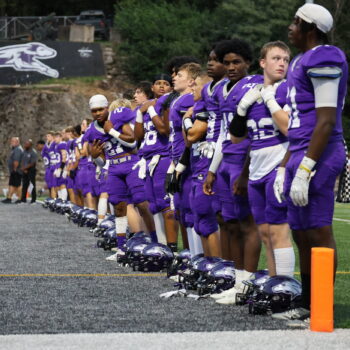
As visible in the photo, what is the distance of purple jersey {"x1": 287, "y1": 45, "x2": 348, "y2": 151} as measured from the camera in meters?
5.98

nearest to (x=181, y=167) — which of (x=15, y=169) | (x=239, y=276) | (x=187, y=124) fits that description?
(x=187, y=124)

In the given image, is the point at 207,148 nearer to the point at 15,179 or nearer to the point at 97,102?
the point at 97,102

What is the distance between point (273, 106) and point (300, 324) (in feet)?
5.06

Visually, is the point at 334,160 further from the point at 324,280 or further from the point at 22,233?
the point at 22,233

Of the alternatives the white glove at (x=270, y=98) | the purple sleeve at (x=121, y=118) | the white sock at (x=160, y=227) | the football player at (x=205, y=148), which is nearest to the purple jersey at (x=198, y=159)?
the football player at (x=205, y=148)

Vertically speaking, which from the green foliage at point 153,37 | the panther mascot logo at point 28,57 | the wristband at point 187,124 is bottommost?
the wristband at point 187,124

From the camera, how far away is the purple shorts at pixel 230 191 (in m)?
7.48

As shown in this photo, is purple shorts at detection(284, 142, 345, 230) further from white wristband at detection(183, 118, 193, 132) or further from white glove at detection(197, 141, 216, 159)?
white wristband at detection(183, 118, 193, 132)

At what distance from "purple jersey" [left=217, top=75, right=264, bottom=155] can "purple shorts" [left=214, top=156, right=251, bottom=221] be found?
7cm


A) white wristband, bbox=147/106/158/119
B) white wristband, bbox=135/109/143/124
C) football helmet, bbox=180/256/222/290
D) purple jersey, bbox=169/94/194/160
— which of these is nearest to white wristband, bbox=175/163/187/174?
purple jersey, bbox=169/94/194/160

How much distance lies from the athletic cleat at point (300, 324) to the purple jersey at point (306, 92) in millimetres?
1042

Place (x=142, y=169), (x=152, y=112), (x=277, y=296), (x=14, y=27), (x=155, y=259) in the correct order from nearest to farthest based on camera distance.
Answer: (x=277, y=296) < (x=155, y=259) < (x=152, y=112) < (x=142, y=169) < (x=14, y=27)

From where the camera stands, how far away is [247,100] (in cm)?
710

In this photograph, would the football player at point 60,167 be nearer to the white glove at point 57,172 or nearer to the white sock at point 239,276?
the white glove at point 57,172
